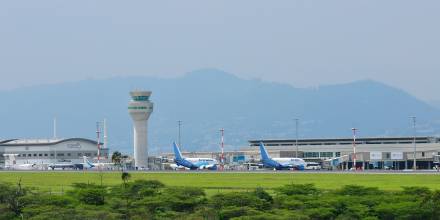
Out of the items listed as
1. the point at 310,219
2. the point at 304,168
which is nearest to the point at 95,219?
the point at 310,219

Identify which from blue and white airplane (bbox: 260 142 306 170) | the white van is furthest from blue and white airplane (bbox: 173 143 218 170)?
the white van

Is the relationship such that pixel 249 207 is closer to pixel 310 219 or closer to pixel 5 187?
pixel 310 219

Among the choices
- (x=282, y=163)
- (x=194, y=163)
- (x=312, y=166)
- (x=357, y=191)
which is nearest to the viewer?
(x=357, y=191)

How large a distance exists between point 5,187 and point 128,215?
1576cm

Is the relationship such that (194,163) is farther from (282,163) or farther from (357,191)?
(357,191)

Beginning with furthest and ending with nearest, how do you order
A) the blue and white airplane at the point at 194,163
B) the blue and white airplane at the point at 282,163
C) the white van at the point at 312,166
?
1. the blue and white airplane at the point at 194,163
2. the white van at the point at 312,166
3. the blue and white airplane at the point at 282,163

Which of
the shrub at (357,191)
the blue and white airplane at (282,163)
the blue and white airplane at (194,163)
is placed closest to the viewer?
the shrub at (357,191)

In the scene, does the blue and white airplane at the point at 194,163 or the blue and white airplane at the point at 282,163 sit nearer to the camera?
the blue and white airplane at the point at 282,163

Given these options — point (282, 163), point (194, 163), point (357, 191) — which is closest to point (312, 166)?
point (282, 163)

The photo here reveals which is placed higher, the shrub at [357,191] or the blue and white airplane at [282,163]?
the blue and white airplane at [282,163]

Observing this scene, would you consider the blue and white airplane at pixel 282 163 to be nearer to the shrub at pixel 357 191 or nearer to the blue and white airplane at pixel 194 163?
the blue and white airplane at pixel 194 163

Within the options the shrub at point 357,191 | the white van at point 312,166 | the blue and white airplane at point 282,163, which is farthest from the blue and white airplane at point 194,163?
the shrub at point 357,191

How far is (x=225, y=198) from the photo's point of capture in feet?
228

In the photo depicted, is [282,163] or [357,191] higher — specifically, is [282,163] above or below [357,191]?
above
